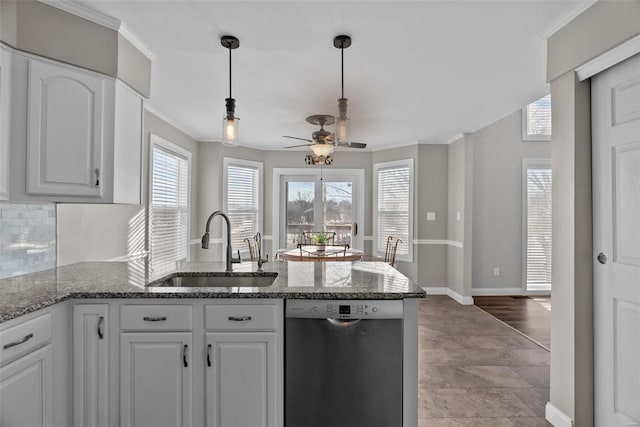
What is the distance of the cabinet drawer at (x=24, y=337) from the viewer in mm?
1421

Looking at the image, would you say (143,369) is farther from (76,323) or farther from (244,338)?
(244,338)

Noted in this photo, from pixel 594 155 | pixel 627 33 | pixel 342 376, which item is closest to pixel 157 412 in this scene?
pixel 342 376

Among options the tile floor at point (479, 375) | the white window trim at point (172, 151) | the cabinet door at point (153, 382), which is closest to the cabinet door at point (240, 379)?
the cabinet door at point (153, 382)

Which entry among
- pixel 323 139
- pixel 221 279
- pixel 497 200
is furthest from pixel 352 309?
pixel 497 200

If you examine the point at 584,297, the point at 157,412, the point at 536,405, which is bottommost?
the point at 536,405

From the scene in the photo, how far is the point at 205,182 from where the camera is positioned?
5.40m

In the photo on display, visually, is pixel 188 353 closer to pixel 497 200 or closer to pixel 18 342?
pixel 18 342

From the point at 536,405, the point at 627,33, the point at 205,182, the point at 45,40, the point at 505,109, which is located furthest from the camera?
the point at 205,182

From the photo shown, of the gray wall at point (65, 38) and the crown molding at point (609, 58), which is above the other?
the gray wall at point (65, 38)

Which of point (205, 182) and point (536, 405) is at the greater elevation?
point (205, 182)

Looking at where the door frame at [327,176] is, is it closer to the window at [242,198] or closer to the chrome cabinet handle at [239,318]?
the window at [242,198]

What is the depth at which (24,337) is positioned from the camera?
1.50m

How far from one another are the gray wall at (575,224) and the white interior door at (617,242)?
0.04 metres

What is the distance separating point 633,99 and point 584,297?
1.11 m
